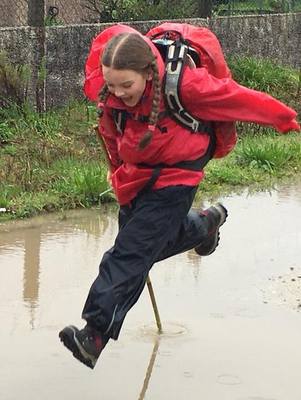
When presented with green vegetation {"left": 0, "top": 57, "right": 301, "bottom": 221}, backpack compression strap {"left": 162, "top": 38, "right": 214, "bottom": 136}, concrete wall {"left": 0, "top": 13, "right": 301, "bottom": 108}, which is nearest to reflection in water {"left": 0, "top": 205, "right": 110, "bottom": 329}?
green vegetation {"left": 0, "top": 57, "right": 301, "bottom": 221}

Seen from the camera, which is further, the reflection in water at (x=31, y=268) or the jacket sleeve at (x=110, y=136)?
the reflection in water at (x=31, y=268)

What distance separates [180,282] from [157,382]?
4.34 feet

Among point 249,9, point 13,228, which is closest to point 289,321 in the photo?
point 13,228

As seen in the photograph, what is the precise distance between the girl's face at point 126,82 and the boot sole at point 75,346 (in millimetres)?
924

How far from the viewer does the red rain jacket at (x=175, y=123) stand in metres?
4.08

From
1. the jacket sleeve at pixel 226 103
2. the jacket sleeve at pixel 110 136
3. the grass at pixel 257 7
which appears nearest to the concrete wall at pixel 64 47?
the grass at pixel 257 7

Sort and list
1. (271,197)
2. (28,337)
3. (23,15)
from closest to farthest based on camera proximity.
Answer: (28,337), (271,197), (23,15)

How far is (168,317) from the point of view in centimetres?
489

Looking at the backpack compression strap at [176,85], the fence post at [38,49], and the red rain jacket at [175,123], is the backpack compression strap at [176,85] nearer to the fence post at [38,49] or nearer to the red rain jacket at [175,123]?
the red rain jacket at [175,123]

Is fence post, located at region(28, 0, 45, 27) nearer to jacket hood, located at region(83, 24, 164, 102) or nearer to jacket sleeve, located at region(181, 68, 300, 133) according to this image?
jacket hood, located at region(83, 24, 164, 102)

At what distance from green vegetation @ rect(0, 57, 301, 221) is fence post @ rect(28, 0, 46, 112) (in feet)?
0.64

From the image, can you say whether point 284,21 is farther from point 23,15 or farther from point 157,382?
point 157,382

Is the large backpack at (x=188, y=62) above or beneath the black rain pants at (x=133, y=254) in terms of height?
above

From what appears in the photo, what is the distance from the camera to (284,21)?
12.4m
